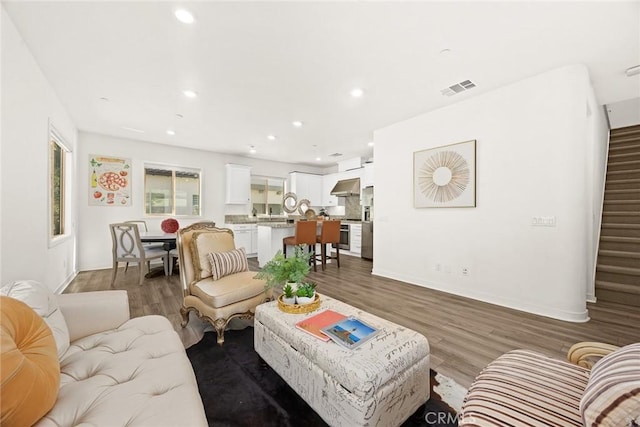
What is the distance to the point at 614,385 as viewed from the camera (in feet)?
→ 2.51

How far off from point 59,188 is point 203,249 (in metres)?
3.28

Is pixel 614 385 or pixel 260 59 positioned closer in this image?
pixel 614 385

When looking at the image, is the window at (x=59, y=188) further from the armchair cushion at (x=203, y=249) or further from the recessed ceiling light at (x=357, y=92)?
the recessed ceiling light at (x=357, y=92)

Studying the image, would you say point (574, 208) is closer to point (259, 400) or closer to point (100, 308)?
point (259, 400)

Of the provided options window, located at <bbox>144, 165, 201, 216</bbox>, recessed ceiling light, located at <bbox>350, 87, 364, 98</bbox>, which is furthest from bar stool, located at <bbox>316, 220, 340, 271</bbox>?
window, located at <bbox>144, 165, 201, 216</bbox>

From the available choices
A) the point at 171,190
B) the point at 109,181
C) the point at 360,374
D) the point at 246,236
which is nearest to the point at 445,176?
the point at 360,374

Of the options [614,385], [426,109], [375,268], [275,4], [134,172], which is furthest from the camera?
[134,172]

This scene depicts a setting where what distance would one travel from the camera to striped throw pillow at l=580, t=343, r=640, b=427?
699mm

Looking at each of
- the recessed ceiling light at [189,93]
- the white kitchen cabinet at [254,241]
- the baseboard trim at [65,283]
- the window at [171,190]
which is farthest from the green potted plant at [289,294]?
the window at [171,190]

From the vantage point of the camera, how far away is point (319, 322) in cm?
167

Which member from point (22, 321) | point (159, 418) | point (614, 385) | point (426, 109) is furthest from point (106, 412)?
point (426, 109)

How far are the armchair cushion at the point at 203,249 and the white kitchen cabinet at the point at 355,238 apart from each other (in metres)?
4.24

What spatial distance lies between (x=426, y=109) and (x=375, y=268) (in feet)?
9.03

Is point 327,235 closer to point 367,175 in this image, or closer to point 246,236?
point 367,175
